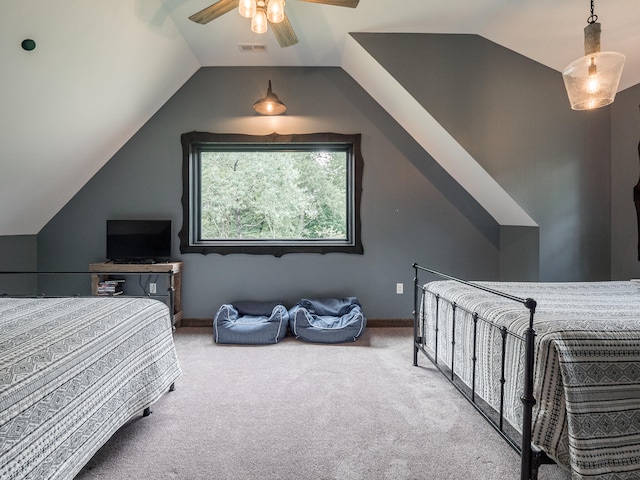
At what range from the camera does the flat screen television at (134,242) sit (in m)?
Answer: 3.71

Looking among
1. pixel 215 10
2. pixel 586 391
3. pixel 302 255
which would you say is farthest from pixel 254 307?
pixel 586 391

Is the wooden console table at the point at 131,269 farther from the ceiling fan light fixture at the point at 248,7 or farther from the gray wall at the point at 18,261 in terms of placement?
the ceiling fan light fixture at the point at 248,7

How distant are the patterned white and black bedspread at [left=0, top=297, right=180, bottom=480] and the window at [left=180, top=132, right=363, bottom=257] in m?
1.93

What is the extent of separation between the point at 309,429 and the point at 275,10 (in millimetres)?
2245

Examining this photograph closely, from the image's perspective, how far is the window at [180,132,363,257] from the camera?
13.1 ft

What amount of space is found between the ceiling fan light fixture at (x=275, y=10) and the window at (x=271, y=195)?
6.45 ft

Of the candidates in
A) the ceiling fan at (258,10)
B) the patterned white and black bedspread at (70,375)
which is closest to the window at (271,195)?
the ceiling fan at (258,10)

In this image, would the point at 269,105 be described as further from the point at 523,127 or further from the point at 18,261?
the point at 18,261

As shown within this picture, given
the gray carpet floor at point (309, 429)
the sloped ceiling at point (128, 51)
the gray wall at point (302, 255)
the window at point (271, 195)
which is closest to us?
the gray carpet floor at point (309, 429)

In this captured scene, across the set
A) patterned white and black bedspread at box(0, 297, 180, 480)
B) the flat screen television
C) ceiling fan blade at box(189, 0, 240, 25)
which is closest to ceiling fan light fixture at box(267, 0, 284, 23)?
ceiling fan blade at box(189, 0, 240, 25)

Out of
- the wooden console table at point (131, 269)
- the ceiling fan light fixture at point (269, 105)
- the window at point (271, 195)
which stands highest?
the ceiling fan light fixture at point (269, 105)

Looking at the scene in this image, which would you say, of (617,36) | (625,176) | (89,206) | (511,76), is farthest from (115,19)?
(625,176)

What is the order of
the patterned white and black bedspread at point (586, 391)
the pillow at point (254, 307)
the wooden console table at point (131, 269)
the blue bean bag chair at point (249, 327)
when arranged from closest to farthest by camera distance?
1. the patterned white and black bedspread at point (586, 391)
2. the blue bean bag chair at point (249, 327)
3. the wooden console table at point (131, 269)
4. the pillow at point (254, 307)

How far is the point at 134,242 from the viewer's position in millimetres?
3719
